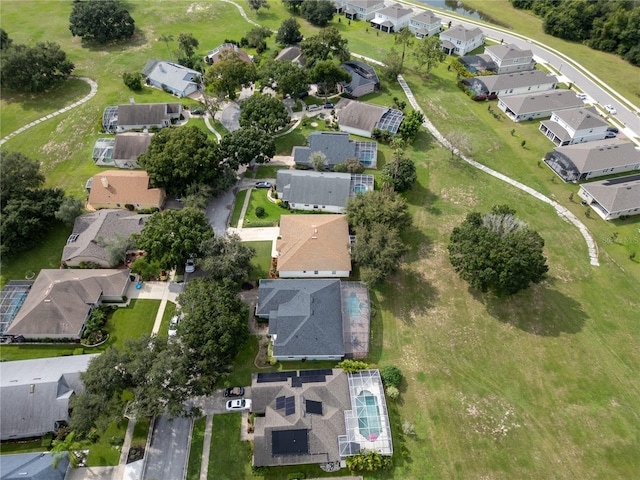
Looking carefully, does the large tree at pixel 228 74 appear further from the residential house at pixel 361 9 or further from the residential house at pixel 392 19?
the residential house at pixel 361 9

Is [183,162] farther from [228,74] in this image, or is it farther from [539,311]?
[539,311]

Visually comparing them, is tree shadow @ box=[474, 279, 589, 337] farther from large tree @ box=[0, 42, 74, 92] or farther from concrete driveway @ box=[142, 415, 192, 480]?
large tree @ box=[0, 42, 74, 92]

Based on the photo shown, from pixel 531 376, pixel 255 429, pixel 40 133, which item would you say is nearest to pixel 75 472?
pixel 255 429

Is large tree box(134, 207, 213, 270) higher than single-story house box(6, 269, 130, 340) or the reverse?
higher

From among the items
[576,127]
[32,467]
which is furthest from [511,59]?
[32,467]

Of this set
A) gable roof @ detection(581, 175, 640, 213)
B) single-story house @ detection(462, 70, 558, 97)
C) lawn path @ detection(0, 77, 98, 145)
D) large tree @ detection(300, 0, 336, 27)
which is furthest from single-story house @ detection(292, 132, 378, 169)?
large tree @ detection(300, 0, 336, 27)

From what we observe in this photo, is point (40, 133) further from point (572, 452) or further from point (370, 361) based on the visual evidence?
point (572, 452)

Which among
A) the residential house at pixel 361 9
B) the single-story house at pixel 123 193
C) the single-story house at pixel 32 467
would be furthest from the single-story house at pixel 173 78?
the single-story house at pixel 32 467
